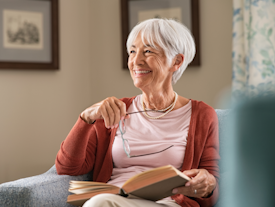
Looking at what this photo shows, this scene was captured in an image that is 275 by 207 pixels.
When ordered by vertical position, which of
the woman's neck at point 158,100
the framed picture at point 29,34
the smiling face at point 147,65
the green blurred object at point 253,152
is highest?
the framed picture at point 29,34

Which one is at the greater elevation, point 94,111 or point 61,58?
point 61,58

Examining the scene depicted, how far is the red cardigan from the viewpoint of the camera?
125cm

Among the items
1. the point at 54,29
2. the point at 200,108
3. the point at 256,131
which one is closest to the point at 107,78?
the point at 54,29

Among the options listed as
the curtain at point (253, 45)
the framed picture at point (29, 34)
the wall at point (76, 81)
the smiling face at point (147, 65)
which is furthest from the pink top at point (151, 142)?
the framed picture at point (29, 34)

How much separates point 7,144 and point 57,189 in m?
1.06

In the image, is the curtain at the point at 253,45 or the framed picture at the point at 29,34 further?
the framed picture at the point at 29,34

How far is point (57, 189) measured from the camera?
122cm

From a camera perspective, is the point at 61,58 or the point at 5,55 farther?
the point at 61,58

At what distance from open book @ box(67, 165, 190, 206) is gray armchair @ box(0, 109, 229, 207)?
147mm

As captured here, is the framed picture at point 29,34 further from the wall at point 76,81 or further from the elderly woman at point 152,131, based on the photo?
the elderly woman at point 152,131

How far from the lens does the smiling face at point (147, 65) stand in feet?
4.60

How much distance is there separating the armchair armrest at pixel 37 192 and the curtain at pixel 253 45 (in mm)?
1030

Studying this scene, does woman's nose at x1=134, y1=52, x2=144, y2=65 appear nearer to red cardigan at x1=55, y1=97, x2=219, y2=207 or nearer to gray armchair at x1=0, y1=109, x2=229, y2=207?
red cardigan at x1=55, y1=97, x2=219, y2=207

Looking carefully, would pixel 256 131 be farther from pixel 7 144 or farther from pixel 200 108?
pixel 7 144
